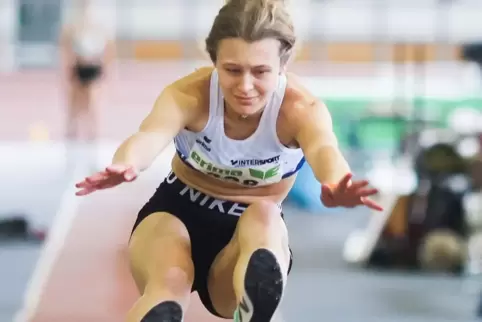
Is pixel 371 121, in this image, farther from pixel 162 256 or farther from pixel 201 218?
pixel 162 256

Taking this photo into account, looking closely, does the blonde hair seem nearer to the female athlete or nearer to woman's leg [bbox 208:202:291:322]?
the female athlete

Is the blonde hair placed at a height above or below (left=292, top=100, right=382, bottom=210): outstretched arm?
above

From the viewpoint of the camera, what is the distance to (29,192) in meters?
5.95

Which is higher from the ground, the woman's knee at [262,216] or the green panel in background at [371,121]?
the woman's knee at [262,216]

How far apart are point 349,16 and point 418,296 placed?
819cm

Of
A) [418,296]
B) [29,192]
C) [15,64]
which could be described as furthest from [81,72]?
[15,64]

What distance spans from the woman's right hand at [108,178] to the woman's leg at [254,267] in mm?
260

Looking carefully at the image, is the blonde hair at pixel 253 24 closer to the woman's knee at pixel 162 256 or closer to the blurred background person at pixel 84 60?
the woman's knee at pixel 162 256

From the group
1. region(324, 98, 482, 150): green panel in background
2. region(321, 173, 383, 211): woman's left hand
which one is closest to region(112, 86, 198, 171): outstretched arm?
region(321, 173, 383, 211): woman's left hand

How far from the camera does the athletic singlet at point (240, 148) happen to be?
1639mm

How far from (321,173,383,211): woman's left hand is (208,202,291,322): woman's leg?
166mm

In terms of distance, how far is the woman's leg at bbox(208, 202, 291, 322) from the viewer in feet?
4.71

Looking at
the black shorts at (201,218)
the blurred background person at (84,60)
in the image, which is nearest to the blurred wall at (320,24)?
the blurred background person at (84,60)

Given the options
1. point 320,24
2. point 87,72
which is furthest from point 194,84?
point 320,24
